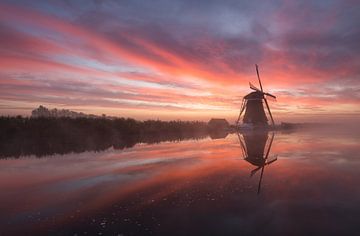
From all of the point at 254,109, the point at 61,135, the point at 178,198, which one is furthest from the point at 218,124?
the point at 178,198

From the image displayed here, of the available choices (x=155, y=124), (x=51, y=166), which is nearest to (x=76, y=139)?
(x=51, y=166)

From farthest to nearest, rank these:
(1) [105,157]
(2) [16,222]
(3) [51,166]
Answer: (1) [105,157] → (3) [51,166] → (2) [16,222]

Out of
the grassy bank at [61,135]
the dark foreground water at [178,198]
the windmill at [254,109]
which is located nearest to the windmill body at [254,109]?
the windmill at [254,109]

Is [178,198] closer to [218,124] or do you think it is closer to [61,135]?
[61,135]

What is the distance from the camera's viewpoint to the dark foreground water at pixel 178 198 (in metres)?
8.15

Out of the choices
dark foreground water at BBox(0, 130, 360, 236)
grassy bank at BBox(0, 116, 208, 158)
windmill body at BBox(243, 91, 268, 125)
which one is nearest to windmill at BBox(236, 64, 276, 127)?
windmill body at BBox(243, 91, 268, 125)

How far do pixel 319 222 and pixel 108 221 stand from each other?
640 cm

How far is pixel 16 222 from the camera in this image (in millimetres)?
8375

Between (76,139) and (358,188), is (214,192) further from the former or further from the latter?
(76,139)

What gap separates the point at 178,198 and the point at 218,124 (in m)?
70.6

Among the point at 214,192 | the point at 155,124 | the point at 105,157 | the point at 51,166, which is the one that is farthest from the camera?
the point at 155,124

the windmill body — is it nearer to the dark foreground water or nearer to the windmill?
the windmill

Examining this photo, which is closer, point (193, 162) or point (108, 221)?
point (108, 221)

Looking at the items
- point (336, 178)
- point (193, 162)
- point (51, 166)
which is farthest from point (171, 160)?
point (336, 178)
